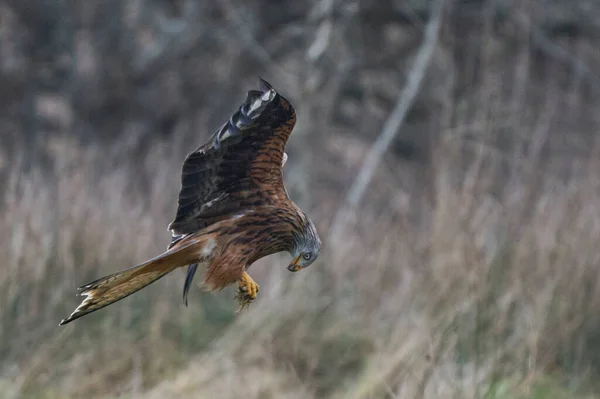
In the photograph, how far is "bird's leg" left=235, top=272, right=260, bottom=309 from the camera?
1.56m

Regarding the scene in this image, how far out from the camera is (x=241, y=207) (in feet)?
5.82

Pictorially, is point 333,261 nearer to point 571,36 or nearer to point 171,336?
point 171,336

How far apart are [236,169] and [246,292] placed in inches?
12.7

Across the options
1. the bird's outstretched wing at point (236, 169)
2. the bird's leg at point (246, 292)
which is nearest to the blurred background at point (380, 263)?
the bird's outstretched wing at point (236, 169)

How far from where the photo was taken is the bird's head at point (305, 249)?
159cm

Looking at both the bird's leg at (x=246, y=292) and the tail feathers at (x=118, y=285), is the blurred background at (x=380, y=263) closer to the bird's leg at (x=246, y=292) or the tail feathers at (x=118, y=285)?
the bird's leg at (x=246, y=292)

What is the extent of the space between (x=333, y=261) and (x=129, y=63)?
4.38 metres

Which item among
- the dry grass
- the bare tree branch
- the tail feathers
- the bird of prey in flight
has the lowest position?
the tail feathers

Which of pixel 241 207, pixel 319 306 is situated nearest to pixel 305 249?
pixel 241 207

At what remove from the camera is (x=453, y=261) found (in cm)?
447

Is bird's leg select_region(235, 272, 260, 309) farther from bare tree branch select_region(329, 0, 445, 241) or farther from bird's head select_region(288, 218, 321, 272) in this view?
bare tree branch select_region(329, 0, 445, 241)

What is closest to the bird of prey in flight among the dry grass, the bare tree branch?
the dry grass

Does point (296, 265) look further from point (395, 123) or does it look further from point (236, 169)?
point (395, 123)

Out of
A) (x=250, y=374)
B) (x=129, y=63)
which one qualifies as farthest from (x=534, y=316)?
(x=129, y=63)
